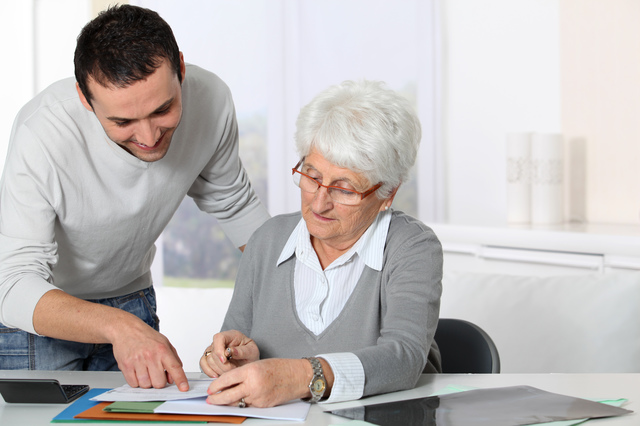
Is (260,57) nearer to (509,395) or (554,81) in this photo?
(554,81)

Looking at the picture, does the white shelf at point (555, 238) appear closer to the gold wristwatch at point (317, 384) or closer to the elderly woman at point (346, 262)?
the elderly woman at point (346, 262)

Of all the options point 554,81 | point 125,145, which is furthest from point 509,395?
point 554,81

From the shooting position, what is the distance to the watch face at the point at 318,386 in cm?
127

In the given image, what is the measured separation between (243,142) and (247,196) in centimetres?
198

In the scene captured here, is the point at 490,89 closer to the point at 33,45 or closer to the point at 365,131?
the point at 365,131

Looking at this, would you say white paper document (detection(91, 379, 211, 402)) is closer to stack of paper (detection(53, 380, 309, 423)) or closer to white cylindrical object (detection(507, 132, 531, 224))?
stack of paper (detection(53, 380, 309, 423))

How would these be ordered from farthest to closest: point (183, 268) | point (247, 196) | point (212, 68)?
point (183, 268) → point (212, 68) → point (247, 196)

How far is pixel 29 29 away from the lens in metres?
3.55

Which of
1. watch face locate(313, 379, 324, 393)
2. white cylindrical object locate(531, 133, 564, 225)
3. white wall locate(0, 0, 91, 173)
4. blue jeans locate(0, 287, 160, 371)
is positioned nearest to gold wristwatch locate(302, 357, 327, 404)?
watch face locate(313, 379, 324, 393)

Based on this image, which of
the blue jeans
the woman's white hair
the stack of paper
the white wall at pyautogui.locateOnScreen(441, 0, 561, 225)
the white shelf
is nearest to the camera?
the stack of paper

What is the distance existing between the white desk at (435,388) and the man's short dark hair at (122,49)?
656 millimetres

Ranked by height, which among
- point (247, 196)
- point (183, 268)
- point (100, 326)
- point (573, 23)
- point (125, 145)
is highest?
point (573, 23)

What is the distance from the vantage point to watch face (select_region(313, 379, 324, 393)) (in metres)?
1.27

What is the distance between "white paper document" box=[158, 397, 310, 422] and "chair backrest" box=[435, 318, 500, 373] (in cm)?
75
